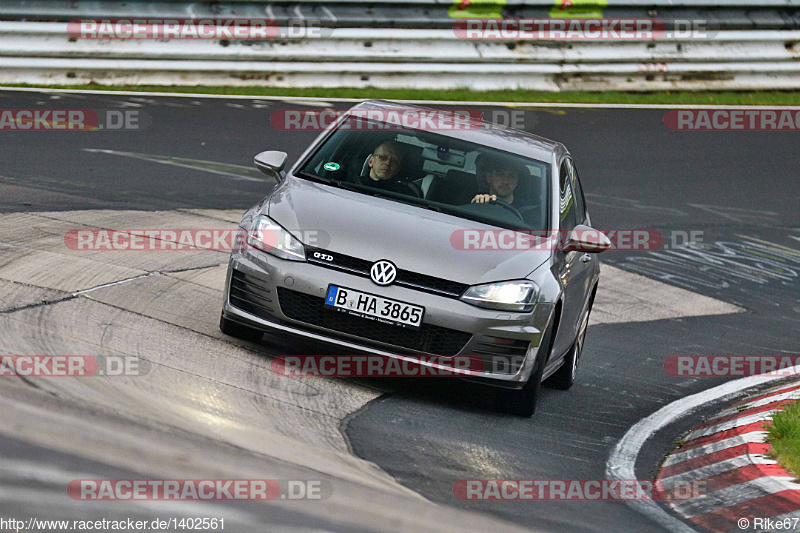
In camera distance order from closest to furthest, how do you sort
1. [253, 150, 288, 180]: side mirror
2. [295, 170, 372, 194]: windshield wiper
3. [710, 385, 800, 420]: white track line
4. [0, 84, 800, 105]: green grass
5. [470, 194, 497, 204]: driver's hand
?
[295, 170, 372, 194]: windshield wiper < [470, 194, 497, 204]: driver's hand < [253, 150, 288, 180]: side mirror < [710, 385, 800, 420]: white track line < [0, 84, 800, 105]: green grass

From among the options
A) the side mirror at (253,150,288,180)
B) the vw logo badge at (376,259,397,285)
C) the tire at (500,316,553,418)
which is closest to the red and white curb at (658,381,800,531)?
the tire at (500,316,553,418)

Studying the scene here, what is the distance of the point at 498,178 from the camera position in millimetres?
7930

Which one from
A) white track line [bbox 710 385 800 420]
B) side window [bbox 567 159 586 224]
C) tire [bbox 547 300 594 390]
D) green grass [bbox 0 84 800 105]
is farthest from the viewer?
green grass [bbox 0 84 800 105]

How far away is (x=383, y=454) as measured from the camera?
238 inches

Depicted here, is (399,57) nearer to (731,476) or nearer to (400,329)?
(400,329)

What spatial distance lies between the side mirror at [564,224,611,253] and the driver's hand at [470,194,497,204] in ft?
1.67

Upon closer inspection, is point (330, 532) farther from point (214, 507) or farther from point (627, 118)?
point (627, 118)

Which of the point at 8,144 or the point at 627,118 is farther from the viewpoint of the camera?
the point at 627,118

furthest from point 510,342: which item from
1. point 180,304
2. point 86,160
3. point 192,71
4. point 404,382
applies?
point 192,71

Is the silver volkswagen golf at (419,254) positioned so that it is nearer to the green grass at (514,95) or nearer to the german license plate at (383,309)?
the german license plate at (383,309)

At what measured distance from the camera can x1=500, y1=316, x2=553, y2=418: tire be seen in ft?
23.7

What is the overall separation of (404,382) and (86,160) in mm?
6280

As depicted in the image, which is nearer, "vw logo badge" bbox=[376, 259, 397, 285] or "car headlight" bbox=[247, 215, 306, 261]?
"vw logo badge" bbox=[376, 259, 397, 285]

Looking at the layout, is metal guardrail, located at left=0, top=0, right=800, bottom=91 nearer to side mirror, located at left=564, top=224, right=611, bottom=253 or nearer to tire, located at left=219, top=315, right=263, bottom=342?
tire, located at left=219, top=315, right=263, bottom=342
